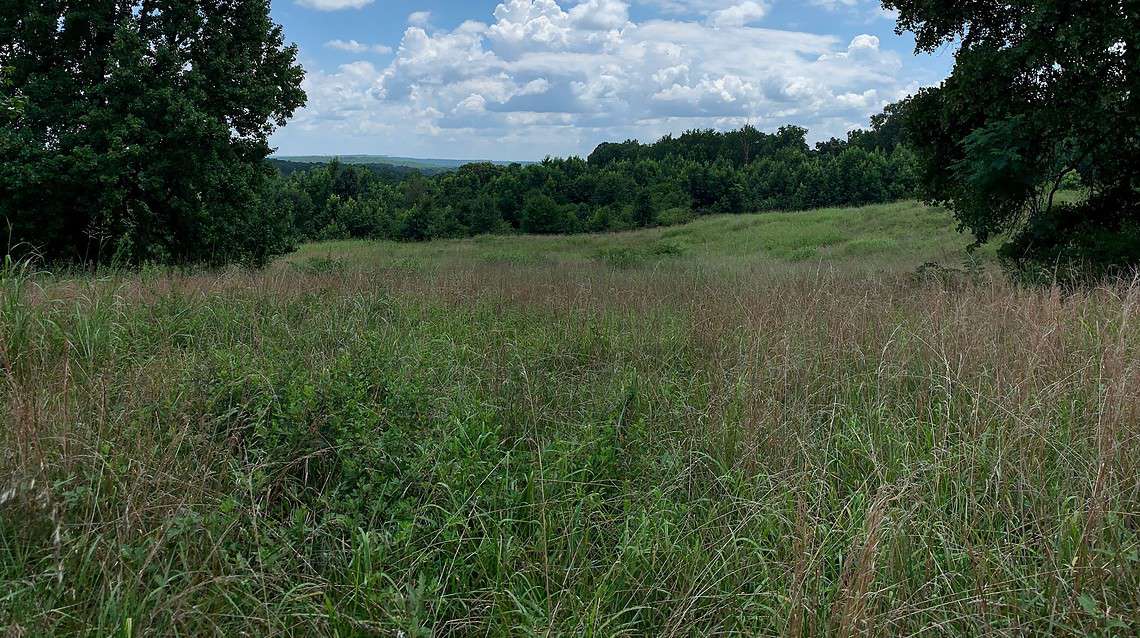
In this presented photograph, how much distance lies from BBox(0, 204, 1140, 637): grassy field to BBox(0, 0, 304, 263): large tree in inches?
389

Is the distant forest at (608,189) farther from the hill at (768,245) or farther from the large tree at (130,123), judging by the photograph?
the large tree at (130,123)

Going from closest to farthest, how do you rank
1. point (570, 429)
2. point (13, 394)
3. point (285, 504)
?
point (285, 504), point (13, 394), point (570, 429)

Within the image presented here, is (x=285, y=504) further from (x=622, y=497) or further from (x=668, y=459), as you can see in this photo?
(x=668, y=459)

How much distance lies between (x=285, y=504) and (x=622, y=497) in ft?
4.92

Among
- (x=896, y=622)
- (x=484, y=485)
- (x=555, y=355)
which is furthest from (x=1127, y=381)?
(x=555, y=355)

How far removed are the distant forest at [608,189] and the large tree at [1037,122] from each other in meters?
38.0

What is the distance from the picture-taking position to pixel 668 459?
3.14 m

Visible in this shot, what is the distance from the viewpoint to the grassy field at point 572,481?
7.14 ft

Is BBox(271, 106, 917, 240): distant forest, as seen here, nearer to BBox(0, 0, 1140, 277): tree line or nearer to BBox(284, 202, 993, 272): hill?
BBox(284, 202, 993, 272): hill

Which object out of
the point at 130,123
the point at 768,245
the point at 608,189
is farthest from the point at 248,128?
the point at 608,189

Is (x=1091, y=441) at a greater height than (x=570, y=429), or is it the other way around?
(x=1091, y=441)

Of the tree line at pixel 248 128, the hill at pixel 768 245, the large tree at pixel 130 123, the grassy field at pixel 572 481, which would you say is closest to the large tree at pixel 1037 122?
the tree line at pixel 248 128

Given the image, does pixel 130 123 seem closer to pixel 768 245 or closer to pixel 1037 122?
pixel 1037 122

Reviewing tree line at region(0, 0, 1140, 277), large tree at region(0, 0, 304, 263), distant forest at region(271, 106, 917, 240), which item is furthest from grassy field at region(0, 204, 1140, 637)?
distant forest at region(271, 106, 917, 240)
